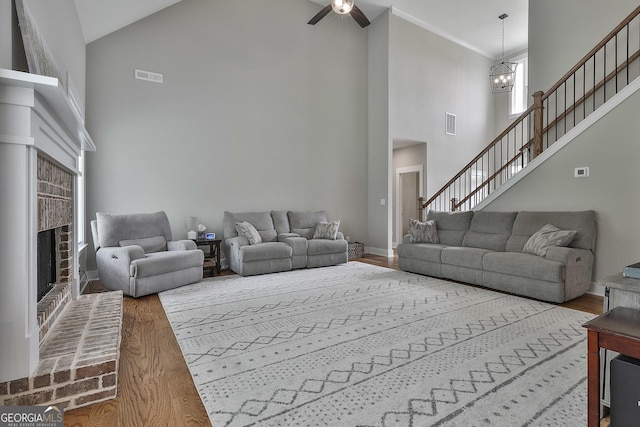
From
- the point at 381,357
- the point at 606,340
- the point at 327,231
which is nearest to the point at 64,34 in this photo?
the point at 381,357

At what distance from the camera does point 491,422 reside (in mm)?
1597

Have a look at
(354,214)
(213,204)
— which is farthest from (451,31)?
(213,204)

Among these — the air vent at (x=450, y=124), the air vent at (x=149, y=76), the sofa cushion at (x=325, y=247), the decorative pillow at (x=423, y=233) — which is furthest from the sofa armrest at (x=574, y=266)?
the air vent at (x=149, y=76)

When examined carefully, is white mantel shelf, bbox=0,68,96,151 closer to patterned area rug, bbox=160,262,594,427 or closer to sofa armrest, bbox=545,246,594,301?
patterned area rug, bbox=160,262,594,427

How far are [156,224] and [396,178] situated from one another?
5.99 m

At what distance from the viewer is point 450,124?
8.30 m

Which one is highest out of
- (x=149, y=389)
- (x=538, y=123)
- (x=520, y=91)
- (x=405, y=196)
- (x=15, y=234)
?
(x=520, y=91)

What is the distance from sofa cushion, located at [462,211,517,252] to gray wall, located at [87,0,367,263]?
9.14ft

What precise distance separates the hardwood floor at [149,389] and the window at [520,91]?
9.78m

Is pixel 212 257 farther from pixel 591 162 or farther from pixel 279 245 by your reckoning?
pixel 591 162

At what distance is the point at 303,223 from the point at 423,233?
216 cm

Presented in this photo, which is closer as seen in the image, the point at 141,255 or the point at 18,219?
the point at 18,219

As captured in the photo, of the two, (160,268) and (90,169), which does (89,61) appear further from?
(160,268)

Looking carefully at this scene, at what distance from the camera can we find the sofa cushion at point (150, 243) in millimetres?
4427
